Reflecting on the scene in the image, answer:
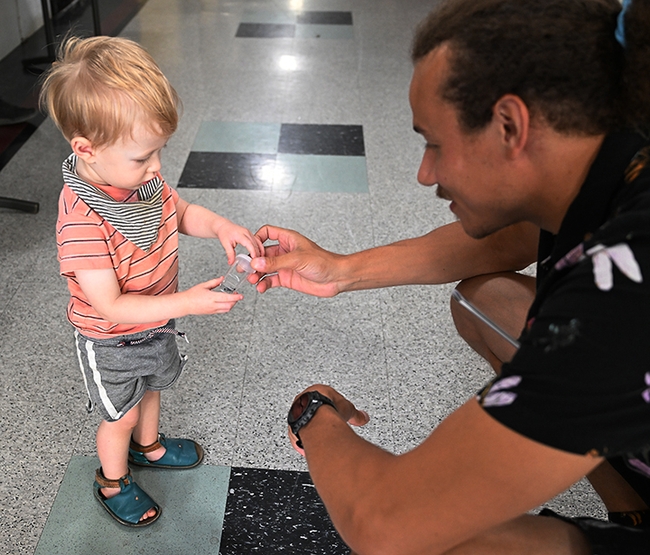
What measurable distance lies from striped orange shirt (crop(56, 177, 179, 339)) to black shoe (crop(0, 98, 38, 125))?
177 cm

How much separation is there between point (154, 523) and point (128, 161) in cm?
73

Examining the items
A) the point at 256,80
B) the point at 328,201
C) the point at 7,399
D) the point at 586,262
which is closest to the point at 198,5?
the point at 256,80

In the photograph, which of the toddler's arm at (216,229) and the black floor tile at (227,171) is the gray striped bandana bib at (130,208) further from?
the black floor tile at (227,171)

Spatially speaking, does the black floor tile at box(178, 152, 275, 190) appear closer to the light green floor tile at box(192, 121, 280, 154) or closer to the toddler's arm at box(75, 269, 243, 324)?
the light green floor tile at box(192, 121, 280, 154)

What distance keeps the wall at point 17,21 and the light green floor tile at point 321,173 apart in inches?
67.0

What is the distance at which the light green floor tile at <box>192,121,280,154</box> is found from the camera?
9.53ft

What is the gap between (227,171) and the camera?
2.72 meters

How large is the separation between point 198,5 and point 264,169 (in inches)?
103

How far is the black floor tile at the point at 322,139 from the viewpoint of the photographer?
2.94 meters

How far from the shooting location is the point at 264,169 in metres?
2.77

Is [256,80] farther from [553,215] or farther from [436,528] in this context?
[436,528]

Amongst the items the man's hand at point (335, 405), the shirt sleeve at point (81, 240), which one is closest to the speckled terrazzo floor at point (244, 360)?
the man's hand at point (335, 405)

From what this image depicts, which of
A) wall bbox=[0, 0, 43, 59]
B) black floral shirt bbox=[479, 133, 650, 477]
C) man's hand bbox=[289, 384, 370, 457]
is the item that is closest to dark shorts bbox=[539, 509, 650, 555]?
black floral shirt bbox=[479, 133, 650, 477]

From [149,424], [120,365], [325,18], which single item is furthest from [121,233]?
[325,18]
